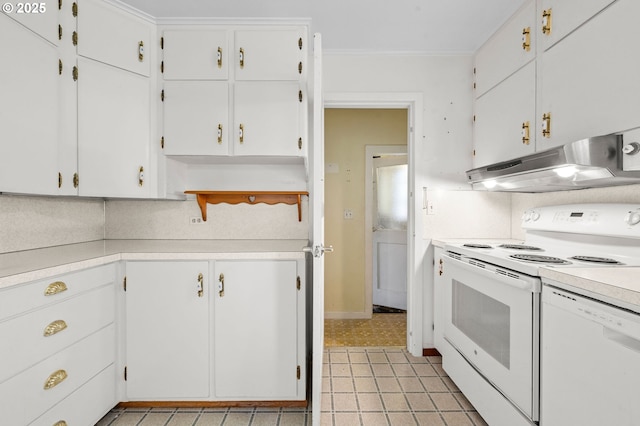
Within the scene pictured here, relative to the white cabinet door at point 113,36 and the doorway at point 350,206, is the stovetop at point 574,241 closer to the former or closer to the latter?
the doorway at point 350,206

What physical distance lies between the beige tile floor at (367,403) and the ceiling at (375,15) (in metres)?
2.40

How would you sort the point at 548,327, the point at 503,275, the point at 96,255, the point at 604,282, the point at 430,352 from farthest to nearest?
the point at 430,352 → the point at 96,255 → the point at 503,275 → the point at 548,327 → the point at 604,282

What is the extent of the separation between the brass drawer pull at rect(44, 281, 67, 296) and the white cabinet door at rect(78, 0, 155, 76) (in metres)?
1.28

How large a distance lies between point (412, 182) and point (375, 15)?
1211 mm

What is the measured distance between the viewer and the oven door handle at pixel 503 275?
4.34ft

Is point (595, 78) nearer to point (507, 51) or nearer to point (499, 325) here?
point (507, 51)

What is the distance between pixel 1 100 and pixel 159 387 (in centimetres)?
163

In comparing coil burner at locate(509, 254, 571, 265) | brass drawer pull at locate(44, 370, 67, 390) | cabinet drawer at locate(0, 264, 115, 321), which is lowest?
brass drawer pull at locate(44, 370, 67, 390)

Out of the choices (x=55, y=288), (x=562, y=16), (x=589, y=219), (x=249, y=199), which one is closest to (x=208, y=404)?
(x=55, y=288)

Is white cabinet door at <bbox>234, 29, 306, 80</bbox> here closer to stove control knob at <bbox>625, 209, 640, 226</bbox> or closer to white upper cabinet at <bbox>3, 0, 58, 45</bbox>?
white upper cabinet at <bbox>3, 0, 58, 45</bbox>

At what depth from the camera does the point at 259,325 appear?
71.2 inches

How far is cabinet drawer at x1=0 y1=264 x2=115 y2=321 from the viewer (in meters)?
1.21

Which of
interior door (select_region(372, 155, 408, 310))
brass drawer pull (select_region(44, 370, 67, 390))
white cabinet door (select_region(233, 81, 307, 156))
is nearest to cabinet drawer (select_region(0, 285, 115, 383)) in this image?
brass drawer pull (select_region(44, 370, 67, 390))

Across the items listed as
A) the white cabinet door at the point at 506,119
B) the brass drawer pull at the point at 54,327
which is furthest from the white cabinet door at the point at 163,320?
the white cabinet door at the point at 506,119
